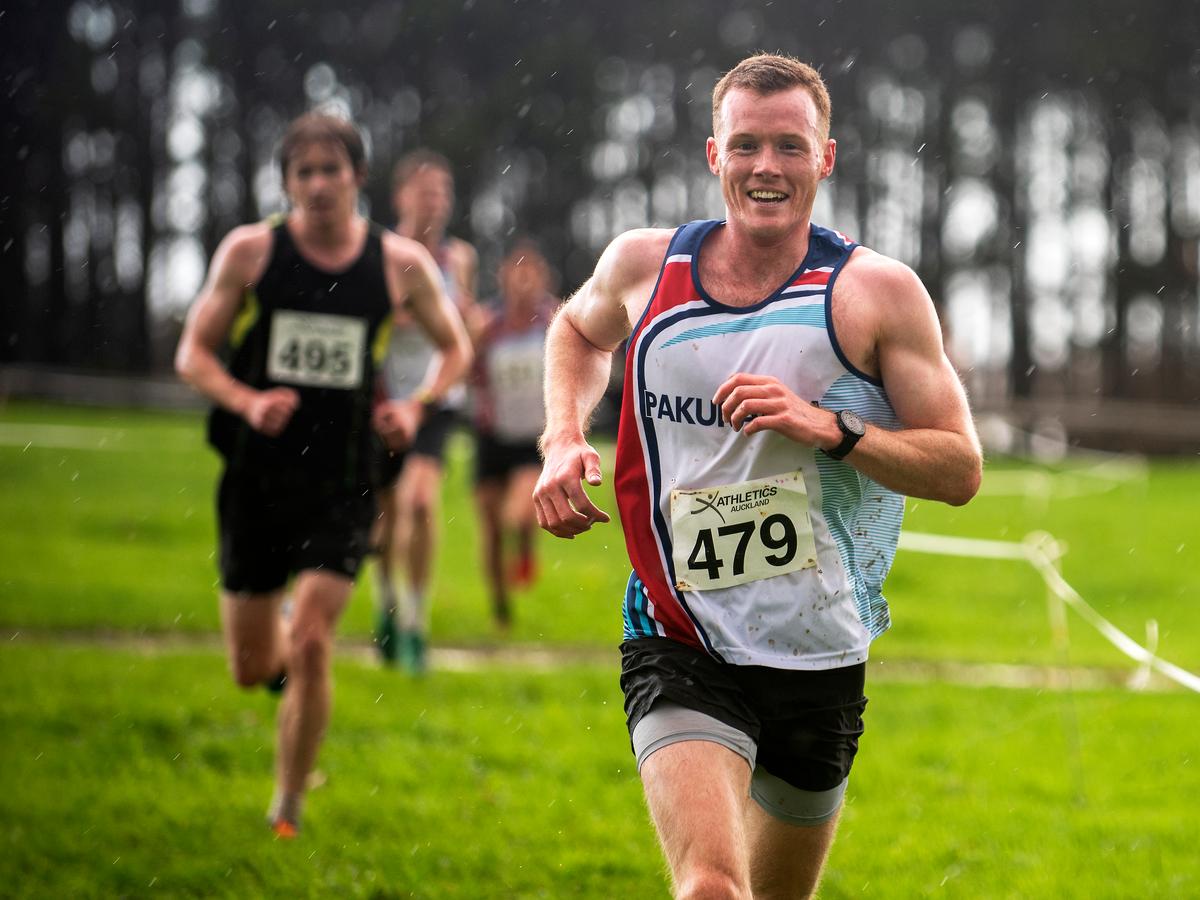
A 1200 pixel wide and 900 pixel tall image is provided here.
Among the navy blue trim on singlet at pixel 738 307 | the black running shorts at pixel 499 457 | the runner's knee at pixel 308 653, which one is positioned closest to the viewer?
the navy blue trim on singlet at pixel 738 307

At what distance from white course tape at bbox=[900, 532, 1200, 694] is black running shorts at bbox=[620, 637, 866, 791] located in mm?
1662

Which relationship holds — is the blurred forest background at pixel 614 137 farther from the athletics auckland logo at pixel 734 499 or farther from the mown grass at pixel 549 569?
the athletics auckland logo at pixel 734 499

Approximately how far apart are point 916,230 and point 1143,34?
7432 mm

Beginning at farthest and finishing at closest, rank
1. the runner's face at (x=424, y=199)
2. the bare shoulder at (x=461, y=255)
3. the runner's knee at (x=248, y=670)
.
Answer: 1. the bare shoulder at (x=461, y=255)
2. the runner's face at (x=424, y=199)
3. the runner's knee at (x=248, y=670)

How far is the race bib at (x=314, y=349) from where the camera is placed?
5715 millimetres

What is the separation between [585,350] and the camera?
154 inches

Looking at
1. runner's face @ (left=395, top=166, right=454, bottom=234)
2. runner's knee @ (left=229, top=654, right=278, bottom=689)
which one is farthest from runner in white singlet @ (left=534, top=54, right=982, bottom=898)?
runner's face @ (left=395, top=166, right=454, bottom=234)

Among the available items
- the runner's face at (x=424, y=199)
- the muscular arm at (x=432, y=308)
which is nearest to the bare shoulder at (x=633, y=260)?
the muscular arm at (x=432, y=308)

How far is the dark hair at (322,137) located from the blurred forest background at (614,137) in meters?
33.7

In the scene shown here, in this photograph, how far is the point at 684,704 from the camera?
3404 mm

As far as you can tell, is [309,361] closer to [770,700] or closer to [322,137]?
[322,137]

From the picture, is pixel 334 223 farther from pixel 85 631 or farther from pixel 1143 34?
pixel 1143 34

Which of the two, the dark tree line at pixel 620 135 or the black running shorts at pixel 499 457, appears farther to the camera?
the dark tree line at pixel 620 135

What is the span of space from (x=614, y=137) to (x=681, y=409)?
38.5m
